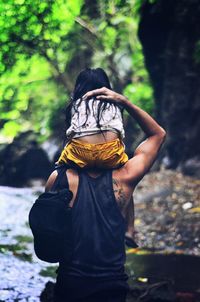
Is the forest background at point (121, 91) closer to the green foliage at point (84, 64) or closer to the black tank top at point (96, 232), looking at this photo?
the green foliage at point (84, 64)

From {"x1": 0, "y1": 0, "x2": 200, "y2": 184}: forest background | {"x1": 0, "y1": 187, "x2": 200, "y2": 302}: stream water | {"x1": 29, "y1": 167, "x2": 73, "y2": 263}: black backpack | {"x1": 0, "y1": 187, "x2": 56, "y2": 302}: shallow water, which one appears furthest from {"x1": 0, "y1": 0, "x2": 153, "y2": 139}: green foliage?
{"x1": 29, "y1": 167, "x2": 73, "y2": 263}: black backpack

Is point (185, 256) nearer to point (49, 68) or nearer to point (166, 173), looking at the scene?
point (166, 173)

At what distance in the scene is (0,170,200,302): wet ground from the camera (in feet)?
18.9

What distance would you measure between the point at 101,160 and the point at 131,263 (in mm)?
4258

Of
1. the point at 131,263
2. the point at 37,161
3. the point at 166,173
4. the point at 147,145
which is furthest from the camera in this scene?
the point at 37,161

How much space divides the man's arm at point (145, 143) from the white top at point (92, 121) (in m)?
0.07

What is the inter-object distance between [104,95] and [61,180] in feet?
2.27

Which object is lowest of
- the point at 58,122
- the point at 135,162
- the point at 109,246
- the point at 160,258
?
the point at 160,258

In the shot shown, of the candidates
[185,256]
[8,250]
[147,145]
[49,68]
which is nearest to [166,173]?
[185,256]

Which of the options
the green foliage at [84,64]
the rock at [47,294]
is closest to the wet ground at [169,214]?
the rock at [47,294]

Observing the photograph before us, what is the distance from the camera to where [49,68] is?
16422 mm

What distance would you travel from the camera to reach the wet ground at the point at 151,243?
226 inches

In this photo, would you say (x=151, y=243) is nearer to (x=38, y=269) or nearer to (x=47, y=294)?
(x=38, y=269)

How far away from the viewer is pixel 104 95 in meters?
2.97
